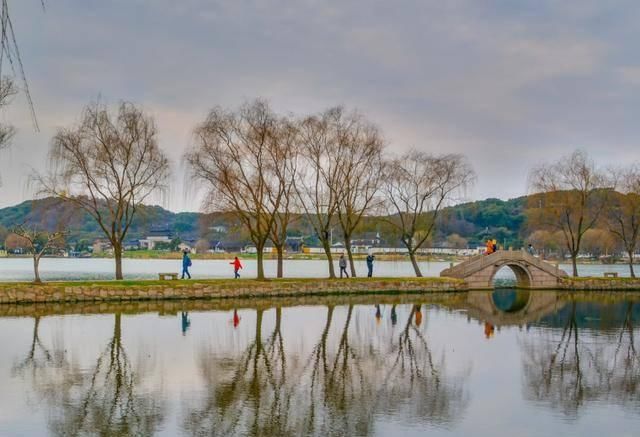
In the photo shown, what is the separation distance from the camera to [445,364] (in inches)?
761

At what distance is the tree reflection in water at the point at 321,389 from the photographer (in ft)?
42.1

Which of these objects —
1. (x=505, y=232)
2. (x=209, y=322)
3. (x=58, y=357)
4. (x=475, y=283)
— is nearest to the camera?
(x=58, y=357)

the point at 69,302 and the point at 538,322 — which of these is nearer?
the point at 538,322

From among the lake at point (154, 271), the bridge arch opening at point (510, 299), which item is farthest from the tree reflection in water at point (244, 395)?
the lake at point (154, 271)

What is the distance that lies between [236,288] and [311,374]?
2255 centimetres

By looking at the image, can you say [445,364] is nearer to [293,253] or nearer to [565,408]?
[565,408]

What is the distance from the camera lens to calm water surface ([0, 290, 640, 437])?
1303cm

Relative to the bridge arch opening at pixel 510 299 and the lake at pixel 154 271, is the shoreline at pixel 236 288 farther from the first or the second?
the lake at pixel 154 271

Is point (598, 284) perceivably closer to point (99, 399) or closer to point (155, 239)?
point (99, 399)

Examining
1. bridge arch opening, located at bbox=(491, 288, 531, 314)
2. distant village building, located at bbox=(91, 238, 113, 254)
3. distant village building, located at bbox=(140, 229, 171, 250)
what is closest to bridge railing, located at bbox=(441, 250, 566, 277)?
bridge arch opening, located at bbox=(491, 288, 531, 314)

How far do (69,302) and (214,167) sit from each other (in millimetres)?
11642

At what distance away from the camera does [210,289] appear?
3878 cm

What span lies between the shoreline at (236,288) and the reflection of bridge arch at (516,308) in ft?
10.5

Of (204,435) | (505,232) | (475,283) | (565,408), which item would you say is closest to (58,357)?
(204,435)
